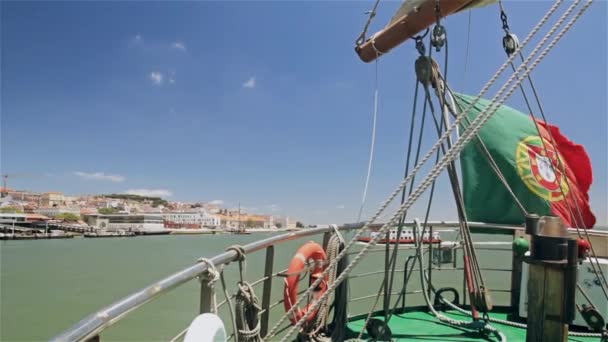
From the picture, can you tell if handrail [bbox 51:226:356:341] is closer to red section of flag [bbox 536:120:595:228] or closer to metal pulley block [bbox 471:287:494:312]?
metal pulley block [bbox 471:287:494:312]

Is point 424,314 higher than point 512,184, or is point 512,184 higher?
point 512,184

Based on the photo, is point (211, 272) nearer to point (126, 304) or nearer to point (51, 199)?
point (126, 304)

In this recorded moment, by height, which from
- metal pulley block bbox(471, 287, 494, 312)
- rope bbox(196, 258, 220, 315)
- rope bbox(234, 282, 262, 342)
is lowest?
metal pulley block bbox(471, 287, 494, 312)

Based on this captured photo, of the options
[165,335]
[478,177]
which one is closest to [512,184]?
[478,177]

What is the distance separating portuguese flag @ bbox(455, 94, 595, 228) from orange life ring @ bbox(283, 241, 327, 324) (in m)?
2.77

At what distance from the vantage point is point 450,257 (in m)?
3.44

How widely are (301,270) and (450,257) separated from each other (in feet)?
6.30

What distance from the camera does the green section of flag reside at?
4320mm

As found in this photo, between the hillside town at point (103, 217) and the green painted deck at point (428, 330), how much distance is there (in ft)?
206

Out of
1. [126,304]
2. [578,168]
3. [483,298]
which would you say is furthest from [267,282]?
[578,168]

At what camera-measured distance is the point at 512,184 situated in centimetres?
435

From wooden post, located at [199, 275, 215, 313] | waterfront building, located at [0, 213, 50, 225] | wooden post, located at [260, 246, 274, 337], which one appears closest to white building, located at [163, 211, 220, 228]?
waterfront building, located at [0, 213, 50, 225]

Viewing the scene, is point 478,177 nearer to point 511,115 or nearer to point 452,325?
point 511,115

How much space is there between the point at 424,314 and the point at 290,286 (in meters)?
1.57
